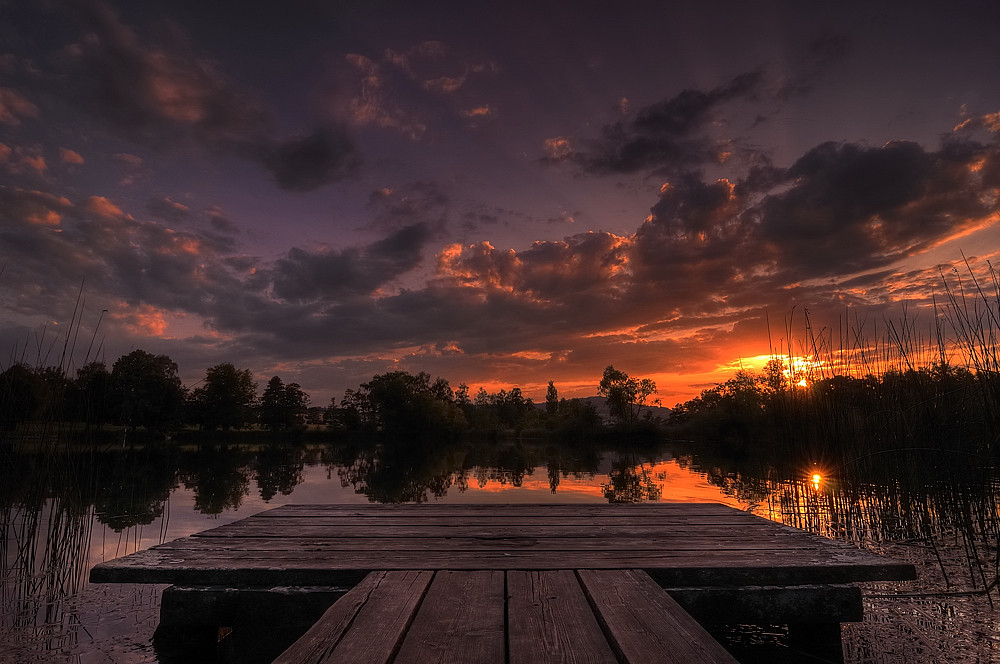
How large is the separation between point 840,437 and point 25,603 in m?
7.06

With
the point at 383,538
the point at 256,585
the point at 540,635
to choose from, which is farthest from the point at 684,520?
the point at 256,585

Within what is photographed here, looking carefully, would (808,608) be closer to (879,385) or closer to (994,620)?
(994,620)

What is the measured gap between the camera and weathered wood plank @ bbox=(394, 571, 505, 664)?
55.0 inches

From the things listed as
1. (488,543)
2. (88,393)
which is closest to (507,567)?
(488,543)

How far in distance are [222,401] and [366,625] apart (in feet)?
183

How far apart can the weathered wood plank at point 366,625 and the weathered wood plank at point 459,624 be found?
43 millimetres

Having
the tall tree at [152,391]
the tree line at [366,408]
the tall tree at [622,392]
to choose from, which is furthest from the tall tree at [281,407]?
the tall tree at [622,392]

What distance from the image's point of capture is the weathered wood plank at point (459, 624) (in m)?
1.40

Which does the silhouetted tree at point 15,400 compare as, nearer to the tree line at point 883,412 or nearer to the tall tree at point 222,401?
the tree line at point 883,412

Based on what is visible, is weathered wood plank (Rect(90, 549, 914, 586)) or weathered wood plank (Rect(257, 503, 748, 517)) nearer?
weathered wood plank (Rect(90, 549, 914, 586))

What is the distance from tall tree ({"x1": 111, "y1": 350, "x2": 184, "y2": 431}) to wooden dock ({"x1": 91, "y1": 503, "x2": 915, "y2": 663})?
23.1m

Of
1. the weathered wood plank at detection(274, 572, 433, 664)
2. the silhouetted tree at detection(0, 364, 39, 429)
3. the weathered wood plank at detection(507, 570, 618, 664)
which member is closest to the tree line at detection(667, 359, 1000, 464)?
the weathered wood plank at detection(507, 570, 618, 664)

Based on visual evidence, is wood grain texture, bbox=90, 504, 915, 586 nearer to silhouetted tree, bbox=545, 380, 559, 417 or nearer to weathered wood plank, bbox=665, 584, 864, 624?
weathered wood plank, bbox=665, 584, 864, 624

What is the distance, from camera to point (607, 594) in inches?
75.5
